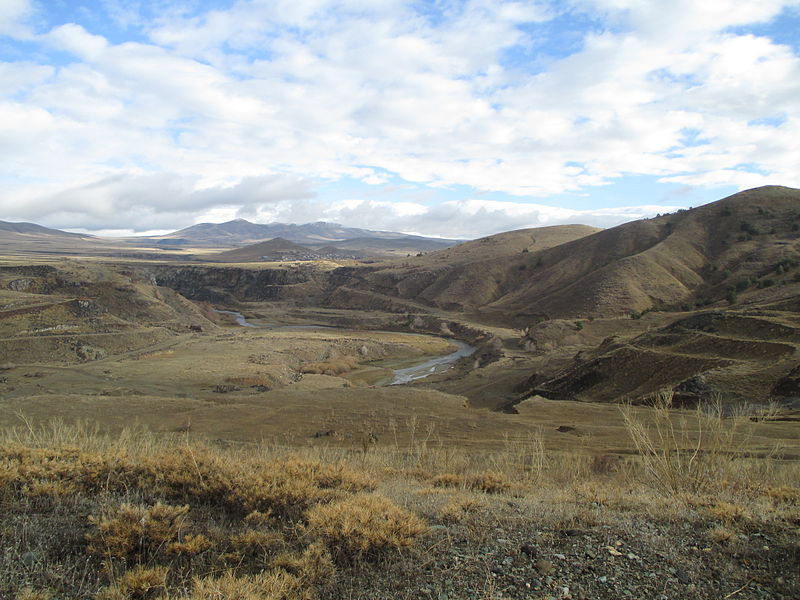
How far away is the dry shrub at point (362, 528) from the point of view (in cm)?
523

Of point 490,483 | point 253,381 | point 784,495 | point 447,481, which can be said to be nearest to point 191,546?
point 447,481

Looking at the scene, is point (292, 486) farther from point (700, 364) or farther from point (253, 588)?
point (700, 364)

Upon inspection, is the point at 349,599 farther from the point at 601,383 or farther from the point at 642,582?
the point at 601,383

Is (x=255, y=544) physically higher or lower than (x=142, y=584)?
lower

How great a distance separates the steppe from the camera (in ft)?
16.1

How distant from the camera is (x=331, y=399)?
2811 cm

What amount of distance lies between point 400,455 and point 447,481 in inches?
180

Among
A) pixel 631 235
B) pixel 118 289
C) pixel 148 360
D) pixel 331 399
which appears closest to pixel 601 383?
pixel 331 399

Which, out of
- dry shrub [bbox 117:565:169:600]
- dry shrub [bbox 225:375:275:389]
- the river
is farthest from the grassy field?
the river

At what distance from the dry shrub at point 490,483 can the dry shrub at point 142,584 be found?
218 inches

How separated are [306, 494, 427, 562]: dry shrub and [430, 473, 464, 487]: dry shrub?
3.24 m

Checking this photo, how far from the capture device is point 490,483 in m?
8.80

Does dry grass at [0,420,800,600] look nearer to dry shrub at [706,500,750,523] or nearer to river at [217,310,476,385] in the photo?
dry shrub at [706,500,750,523]

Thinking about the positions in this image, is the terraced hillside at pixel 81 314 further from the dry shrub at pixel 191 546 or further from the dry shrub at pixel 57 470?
the dry shrub at pixel 191 546
